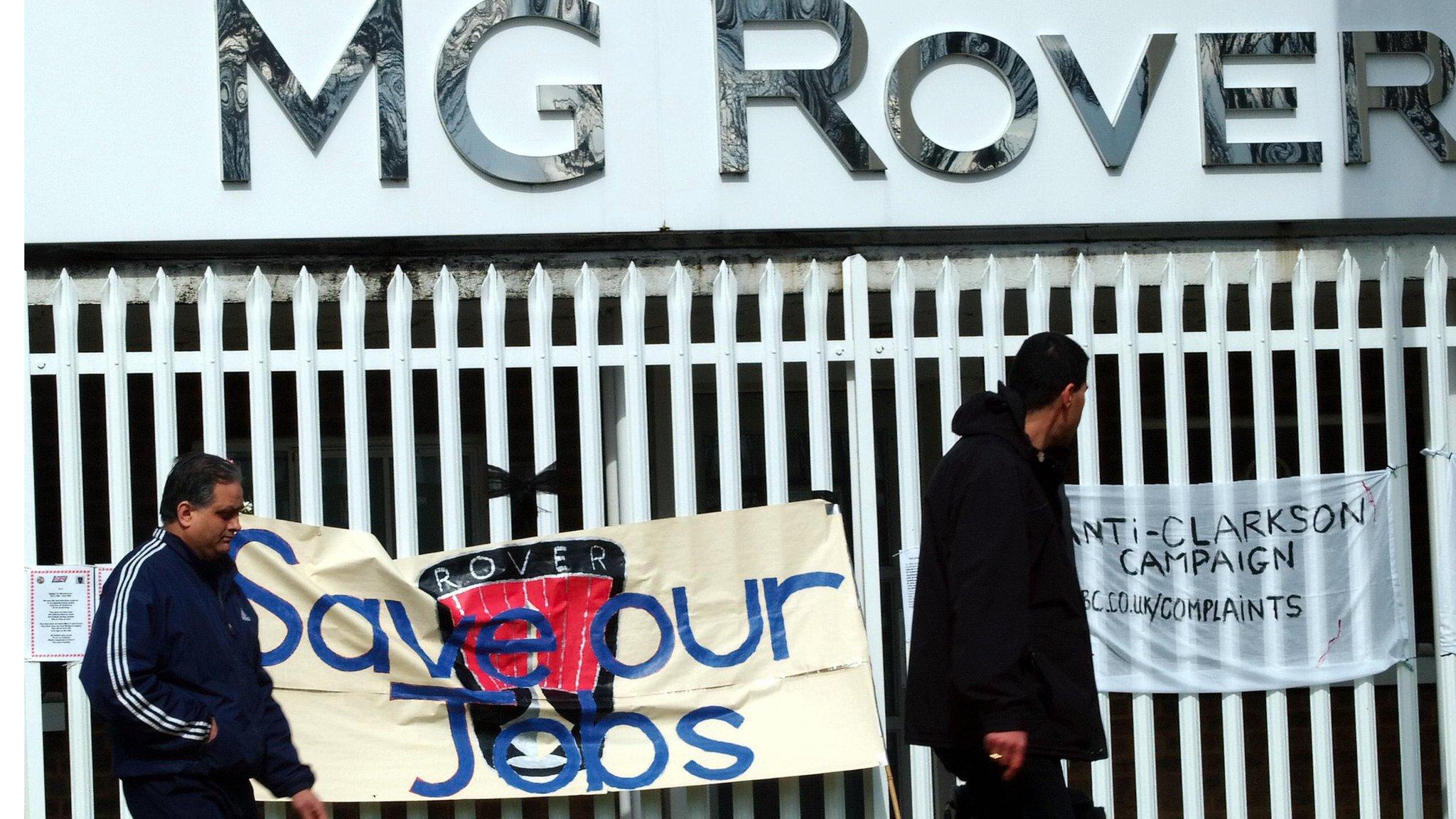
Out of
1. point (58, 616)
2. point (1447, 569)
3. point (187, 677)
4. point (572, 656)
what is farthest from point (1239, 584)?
point (58, 616)

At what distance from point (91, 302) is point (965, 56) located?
3358 mm

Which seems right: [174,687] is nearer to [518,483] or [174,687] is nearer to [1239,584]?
[518,483]

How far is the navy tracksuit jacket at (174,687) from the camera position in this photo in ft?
12.0

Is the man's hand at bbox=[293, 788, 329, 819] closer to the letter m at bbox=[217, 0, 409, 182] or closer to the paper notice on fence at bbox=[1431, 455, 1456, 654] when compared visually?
the letter m at bbox=[217, 0, 409, 182]

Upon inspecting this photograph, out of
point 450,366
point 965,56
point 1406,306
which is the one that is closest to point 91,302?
point 450,366

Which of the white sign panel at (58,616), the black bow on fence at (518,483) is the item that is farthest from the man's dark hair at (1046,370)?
the white sign panel at (58,616)

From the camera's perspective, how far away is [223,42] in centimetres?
540

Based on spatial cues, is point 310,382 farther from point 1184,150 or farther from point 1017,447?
point 1184,150

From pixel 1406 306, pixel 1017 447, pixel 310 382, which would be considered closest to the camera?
pixel 1017 447

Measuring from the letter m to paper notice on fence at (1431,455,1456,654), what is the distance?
4.04 meters

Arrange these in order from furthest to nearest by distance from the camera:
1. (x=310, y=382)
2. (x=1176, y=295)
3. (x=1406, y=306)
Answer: (x=1406, y=306) < (x=1176, y=295) < (x=310, y=382)

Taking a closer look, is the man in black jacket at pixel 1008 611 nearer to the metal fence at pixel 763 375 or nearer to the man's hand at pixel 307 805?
the metal fence at pixel 763 375

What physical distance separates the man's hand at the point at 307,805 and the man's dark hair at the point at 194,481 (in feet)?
2.62

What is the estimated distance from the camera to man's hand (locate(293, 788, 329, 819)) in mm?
3896
